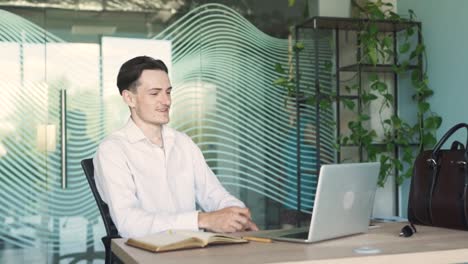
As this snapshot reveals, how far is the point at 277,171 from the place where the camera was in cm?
497

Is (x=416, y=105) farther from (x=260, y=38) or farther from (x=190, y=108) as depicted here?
(x=190, y=108)

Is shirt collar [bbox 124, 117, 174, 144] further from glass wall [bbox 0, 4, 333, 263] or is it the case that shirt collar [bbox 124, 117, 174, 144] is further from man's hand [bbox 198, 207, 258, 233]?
glass wall [bbox 0, 4, 333, 263]

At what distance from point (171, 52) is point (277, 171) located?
1190 mm

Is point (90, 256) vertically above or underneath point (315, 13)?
underneath

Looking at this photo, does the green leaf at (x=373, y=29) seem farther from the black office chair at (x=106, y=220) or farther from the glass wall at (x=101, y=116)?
the black office chair at (x=106, y=220)

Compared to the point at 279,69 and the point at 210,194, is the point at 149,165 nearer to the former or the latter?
the point at 210,194

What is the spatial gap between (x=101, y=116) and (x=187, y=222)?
8.23 ft

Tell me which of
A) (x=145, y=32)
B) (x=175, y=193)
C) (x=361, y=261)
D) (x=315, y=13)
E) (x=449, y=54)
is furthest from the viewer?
(x=315, y=13)

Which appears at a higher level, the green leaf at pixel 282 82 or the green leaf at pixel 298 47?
the green leaf at pixel 298 47

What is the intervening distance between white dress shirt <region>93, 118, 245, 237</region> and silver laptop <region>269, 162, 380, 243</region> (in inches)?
18.9

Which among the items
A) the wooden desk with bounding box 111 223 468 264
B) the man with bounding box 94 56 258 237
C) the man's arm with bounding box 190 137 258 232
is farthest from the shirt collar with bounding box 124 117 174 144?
the wooden desk with bounding box 111 223 468 264

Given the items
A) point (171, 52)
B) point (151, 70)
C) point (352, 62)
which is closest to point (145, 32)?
point (171, 52)

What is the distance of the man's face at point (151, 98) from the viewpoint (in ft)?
8.89

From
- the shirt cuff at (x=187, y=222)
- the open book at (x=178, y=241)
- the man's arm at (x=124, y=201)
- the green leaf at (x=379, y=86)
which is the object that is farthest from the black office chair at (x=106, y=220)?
the green leaf at (x=379, y=86)
